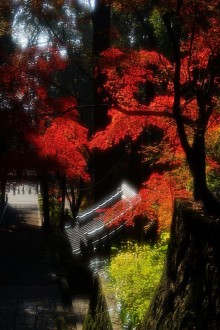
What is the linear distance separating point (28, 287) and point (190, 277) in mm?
11016

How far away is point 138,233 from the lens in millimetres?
15195

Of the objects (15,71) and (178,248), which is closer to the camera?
(178,248)

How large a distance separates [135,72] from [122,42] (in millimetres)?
13851

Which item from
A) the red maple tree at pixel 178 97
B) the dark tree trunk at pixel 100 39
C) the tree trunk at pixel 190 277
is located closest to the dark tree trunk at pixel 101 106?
the dark tree trunk at pixel 100 39

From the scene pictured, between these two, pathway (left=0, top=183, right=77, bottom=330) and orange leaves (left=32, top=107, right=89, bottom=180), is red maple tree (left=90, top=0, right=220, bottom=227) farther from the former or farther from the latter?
pathway (left=0, top=183, right=77, bottom=330)

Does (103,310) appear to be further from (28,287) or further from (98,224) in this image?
(98,224)

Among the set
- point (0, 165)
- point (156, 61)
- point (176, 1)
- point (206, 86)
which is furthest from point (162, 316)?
point (0, 165)

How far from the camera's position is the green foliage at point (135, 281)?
772 centimetres

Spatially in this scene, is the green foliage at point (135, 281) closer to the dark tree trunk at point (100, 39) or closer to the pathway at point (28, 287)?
the pathway at point (28, 287)

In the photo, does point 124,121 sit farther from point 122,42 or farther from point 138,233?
point 122,42

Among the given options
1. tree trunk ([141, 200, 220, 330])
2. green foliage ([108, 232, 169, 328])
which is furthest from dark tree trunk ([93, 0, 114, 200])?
tree trunk ([141, 200, 220, 330])

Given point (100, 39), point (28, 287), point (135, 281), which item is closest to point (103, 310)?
point (135, 281)

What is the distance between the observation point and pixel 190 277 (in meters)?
5.19

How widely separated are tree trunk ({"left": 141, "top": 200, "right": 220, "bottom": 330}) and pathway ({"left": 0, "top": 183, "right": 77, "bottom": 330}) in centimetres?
618
